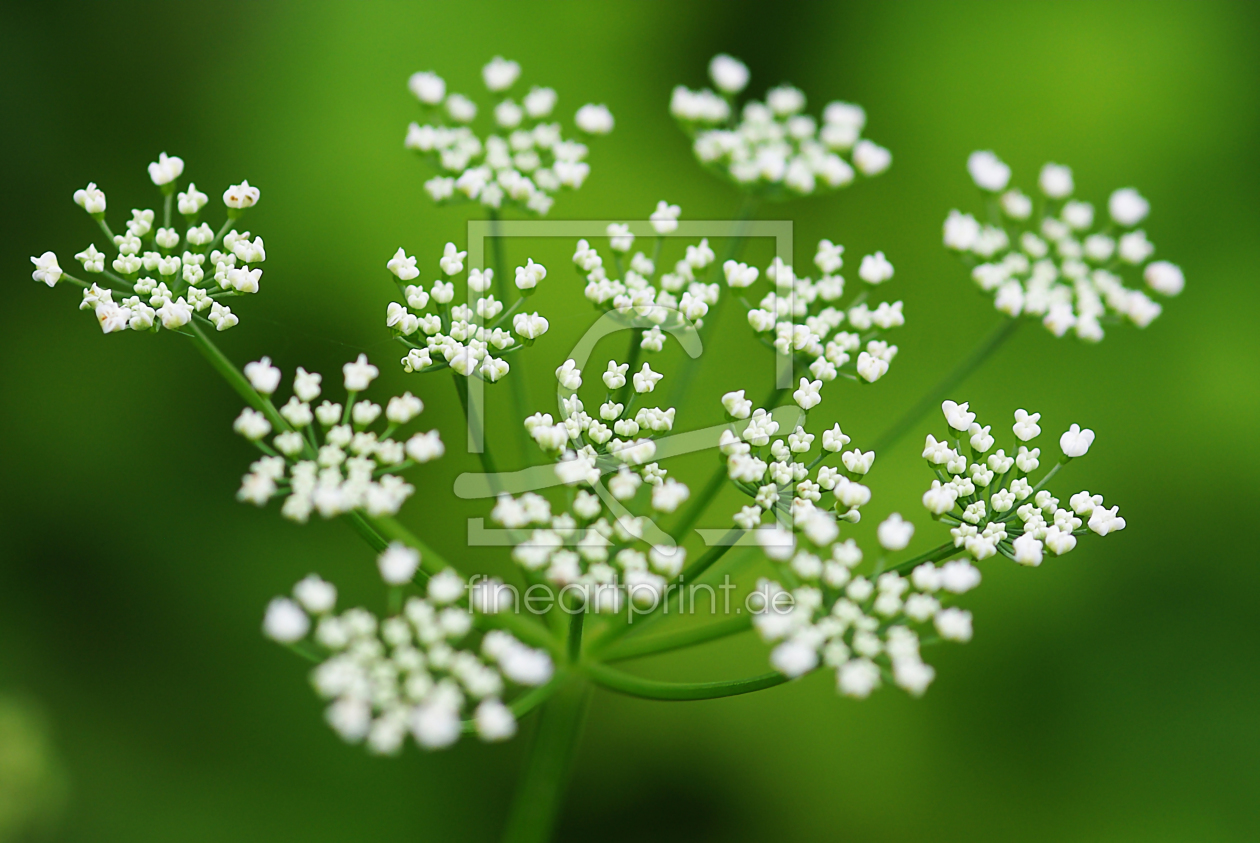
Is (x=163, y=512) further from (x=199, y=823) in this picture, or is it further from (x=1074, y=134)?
(x=1074, y=134)

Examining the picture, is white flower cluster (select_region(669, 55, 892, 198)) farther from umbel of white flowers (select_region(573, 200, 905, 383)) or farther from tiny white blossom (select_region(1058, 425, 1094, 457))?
tiny white blossom (select_region(1058, 425, 1094, 457))

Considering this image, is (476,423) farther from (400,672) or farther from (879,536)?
(879,536)

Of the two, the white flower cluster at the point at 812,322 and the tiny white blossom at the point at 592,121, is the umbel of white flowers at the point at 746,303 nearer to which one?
the white flower cluster at the point at 812,322

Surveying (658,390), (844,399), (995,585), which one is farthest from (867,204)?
(995,585)

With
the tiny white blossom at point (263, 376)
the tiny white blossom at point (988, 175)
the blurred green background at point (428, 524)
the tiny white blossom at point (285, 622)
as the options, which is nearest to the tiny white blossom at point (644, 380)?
the tiny white blossom at point (263, 376)

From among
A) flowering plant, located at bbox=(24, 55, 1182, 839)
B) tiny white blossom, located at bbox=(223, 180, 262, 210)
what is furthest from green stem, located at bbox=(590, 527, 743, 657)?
tiny white blossom, located at bbox=(223, 180, 262, 210)

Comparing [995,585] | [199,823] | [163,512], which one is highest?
[163,512]
